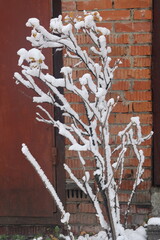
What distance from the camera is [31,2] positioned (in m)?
3.38

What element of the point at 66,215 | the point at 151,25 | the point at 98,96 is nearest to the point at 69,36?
the point at 98,96

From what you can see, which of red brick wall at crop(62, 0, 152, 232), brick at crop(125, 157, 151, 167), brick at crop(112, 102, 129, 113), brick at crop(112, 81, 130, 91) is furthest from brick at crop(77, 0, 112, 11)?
brick at crop(125, 157, 151, 167)

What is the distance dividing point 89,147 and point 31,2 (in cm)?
174

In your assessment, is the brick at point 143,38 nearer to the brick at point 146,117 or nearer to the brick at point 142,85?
the brick at point 142,85

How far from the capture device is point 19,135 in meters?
3.54

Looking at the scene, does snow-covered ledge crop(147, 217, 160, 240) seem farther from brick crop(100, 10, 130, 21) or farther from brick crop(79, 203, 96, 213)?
brick crop(100, 10, 130, 21)

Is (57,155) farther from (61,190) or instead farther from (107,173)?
(107,173)

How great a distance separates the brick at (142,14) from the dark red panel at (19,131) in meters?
0.71

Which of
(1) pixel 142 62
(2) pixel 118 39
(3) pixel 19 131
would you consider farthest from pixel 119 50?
(3) pixel 19 131

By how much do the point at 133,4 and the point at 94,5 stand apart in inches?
11.4

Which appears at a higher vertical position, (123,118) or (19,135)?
(123,118)

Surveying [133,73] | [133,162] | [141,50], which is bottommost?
[133,162]

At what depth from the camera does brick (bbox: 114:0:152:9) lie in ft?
10.2

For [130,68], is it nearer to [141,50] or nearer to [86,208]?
[141,50]
